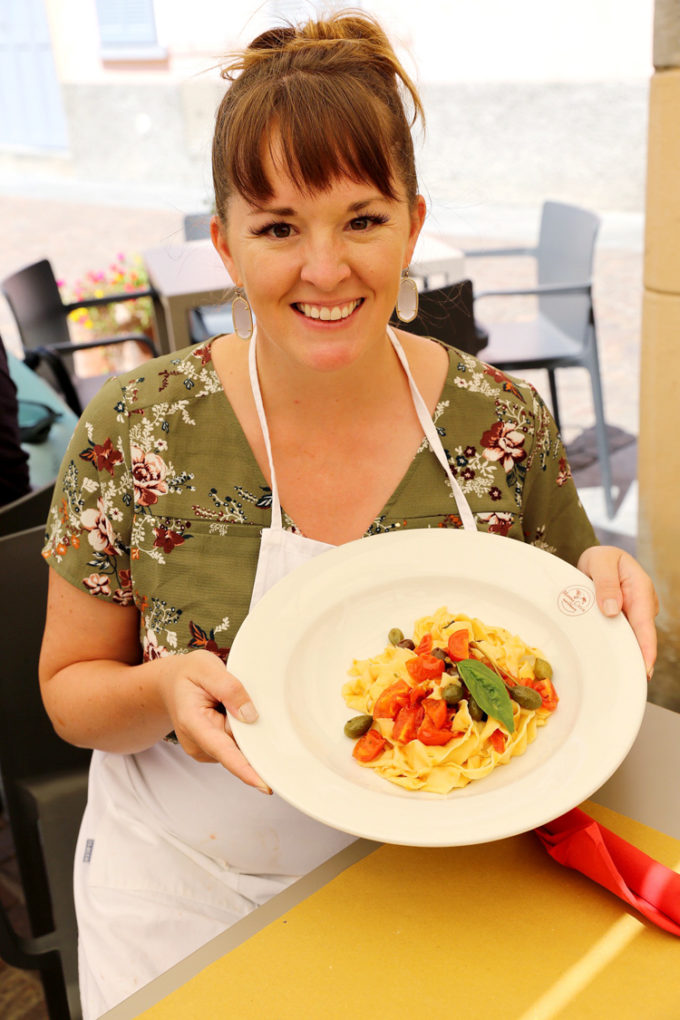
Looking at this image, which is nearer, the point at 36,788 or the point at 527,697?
the point at 527,697

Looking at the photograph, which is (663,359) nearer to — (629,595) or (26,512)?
(629,595)

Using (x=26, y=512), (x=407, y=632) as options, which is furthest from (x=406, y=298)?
(x=26, y=512)

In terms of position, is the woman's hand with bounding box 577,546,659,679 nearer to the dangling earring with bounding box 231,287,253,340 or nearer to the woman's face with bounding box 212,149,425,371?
the woman's face with bounding box 212,149,425,371

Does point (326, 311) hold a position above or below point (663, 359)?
above

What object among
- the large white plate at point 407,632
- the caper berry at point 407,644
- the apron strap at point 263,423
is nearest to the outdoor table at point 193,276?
the apron strap at point 263,423

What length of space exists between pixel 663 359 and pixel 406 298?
0.57 m

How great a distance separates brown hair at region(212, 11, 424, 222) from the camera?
1.36m

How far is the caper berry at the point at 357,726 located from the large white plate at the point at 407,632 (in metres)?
0.02

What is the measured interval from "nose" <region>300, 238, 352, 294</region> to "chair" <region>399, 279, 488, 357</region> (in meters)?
1.16

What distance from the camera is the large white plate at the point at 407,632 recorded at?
3.51ft

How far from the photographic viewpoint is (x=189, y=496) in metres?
1.60

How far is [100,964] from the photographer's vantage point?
57.8 inches

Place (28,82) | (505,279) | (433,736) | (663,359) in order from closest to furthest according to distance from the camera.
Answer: (433,736), (663,359), (505,279), (28,82)

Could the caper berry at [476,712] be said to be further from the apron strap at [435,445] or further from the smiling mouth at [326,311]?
the smiling mouth at [326,311]
